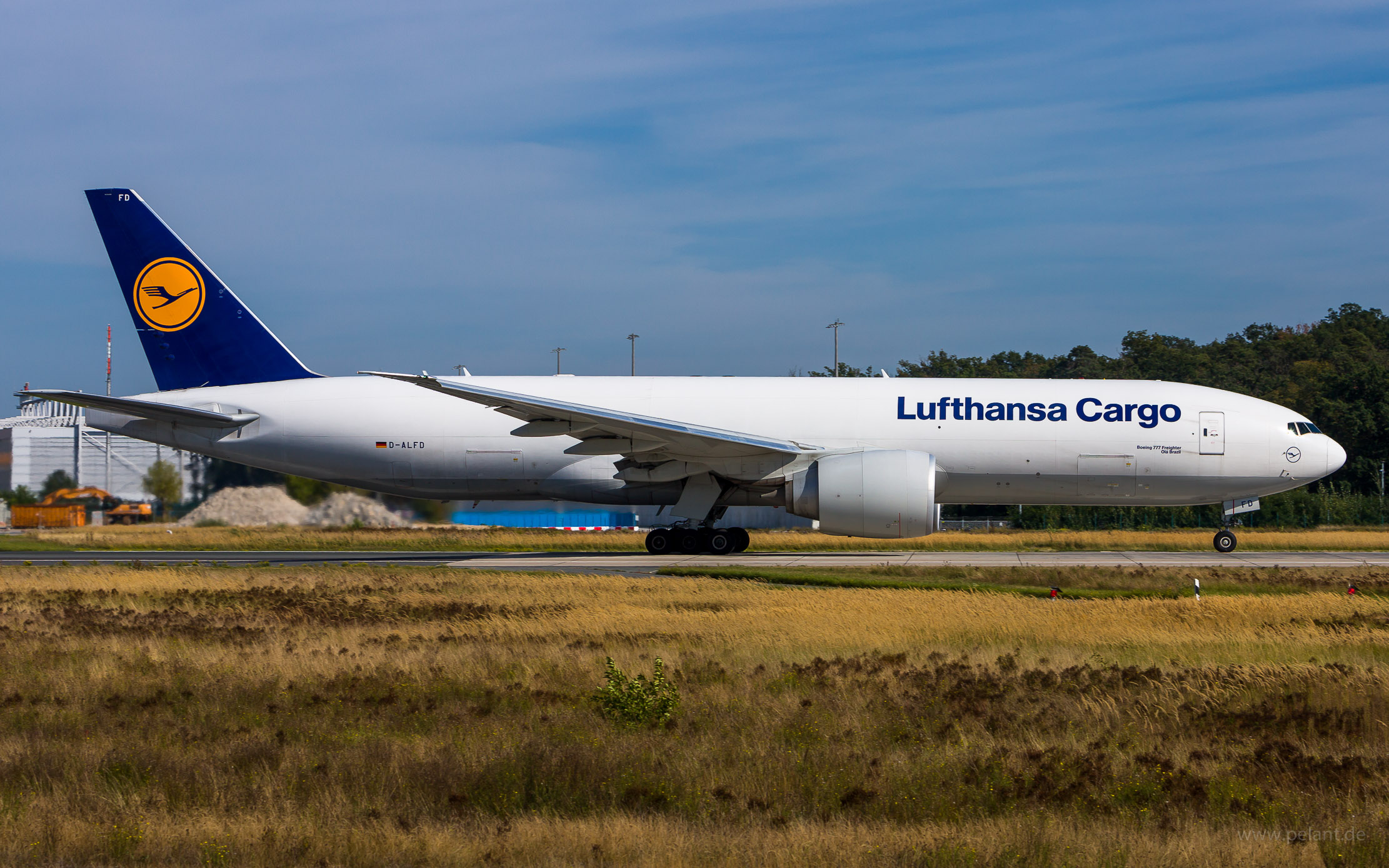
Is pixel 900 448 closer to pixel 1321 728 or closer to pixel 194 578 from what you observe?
pixel 194 578

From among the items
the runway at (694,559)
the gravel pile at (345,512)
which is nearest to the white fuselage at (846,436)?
the runway at (694,559)

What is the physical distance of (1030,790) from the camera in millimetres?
5816

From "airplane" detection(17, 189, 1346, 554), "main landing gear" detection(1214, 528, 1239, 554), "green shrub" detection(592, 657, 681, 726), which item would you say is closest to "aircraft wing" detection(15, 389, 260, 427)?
"airplane" detection(17, 189, 1346, 554)

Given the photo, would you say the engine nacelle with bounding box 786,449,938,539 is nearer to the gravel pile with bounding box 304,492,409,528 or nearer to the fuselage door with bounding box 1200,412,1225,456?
the fuselage door with bounding box 1200,412,1225,456

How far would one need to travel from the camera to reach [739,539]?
2308cm

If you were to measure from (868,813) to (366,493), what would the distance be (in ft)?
75.1

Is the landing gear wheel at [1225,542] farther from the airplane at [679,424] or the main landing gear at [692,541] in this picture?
the main landing gear at [692,541]

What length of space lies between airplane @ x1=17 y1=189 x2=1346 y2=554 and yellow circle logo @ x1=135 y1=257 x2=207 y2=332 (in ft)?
0.14

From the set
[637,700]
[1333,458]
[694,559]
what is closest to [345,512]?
[694,559]

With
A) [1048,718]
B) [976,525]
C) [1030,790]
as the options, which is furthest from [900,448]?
[976,525]

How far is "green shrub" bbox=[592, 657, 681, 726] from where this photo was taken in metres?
7.37

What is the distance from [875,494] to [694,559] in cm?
411

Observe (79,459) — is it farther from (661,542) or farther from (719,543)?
(719,543)

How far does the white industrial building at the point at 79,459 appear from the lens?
4097 cm
